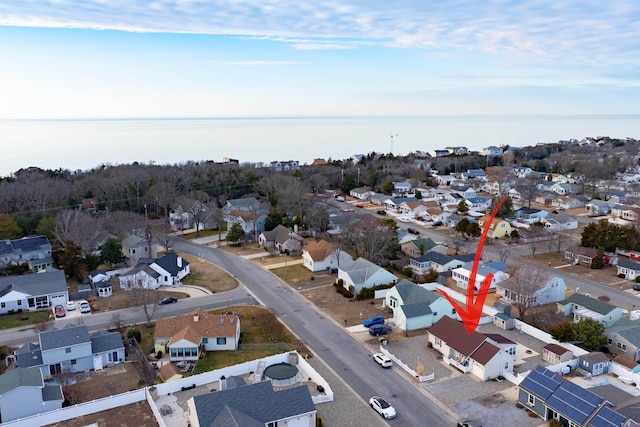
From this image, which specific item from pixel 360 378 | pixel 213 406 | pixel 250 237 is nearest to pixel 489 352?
pixel 360 378

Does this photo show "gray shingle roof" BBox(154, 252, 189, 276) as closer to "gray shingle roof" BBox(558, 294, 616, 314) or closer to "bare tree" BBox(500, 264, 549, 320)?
"bare tree" BBox(500, 264, 549, 320)

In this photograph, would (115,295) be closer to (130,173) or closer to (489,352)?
(489,352)

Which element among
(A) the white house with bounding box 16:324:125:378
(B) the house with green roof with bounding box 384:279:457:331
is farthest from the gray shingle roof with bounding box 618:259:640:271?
(A) the white house with bounding box 16:324:125:378

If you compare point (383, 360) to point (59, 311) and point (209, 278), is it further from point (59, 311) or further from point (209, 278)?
point (59, 311)

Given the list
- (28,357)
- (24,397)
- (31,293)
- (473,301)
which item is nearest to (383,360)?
(473,301)

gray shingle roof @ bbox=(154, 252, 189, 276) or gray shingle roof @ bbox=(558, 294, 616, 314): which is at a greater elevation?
gray shingle roof @ bbox=(154, 252, 189, 276)

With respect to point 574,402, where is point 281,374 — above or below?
below
